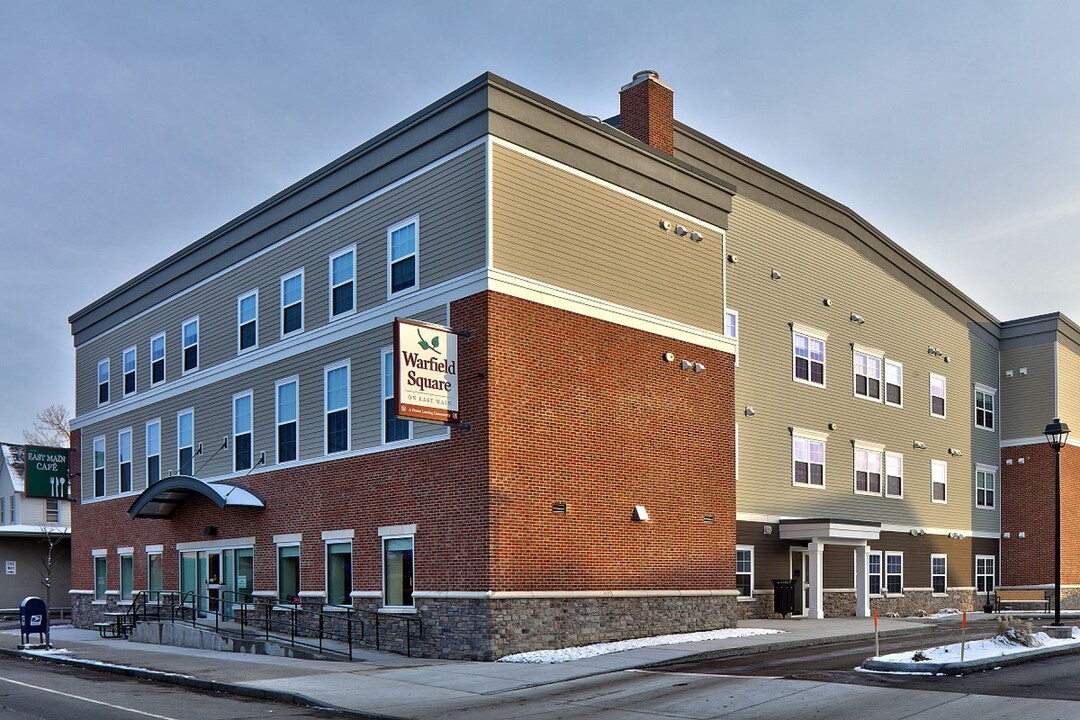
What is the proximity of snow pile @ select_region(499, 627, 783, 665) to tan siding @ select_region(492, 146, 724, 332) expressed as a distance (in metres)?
7.41

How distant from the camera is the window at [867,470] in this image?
37.4 meters

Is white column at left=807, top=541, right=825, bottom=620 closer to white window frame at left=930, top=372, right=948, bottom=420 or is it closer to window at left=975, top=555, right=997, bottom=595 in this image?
white window frame at left=930, top=372, right=948, bottom=420

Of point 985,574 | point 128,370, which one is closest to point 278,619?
point 128,370

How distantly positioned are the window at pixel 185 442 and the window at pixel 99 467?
21.5ft

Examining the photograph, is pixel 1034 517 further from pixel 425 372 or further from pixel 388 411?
pixel 425 372

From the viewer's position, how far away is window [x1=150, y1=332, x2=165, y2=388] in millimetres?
34781

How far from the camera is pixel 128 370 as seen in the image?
3703 centimetres

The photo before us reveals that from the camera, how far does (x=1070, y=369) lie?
46562 millimetres

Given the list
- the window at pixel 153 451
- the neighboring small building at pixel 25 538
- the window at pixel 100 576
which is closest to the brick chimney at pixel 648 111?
the window at pixel 153 451

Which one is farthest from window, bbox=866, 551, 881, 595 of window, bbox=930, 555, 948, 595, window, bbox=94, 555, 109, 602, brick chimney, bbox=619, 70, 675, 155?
window, bbox=94, 555, 109, 602

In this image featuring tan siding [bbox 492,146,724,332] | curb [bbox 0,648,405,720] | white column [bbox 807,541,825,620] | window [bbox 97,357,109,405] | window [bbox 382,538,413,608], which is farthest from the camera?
window [bbox 97,357,109,405]

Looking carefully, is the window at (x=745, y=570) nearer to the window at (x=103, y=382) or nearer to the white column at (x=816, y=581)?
the white column at (x=816, y=581)

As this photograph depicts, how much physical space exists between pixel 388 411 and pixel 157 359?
45.2ft

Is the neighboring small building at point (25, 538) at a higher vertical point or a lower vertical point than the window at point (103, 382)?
lower
